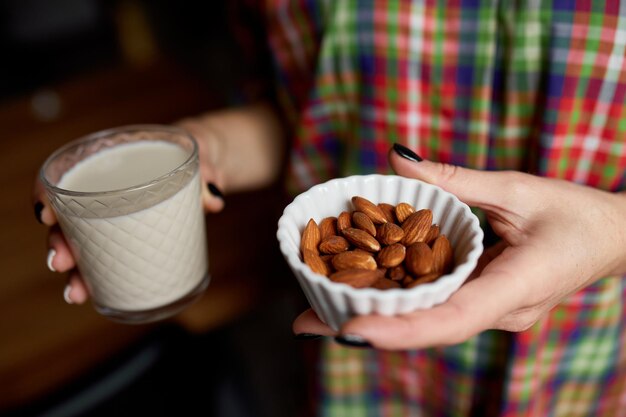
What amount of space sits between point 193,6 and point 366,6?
5.64 feet

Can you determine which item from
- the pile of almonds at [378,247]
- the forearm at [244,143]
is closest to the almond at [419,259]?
the pile of almonds at [378,247]

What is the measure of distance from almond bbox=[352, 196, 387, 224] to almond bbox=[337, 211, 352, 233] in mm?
14

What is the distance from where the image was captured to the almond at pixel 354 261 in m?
0.53

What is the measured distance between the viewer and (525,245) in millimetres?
562

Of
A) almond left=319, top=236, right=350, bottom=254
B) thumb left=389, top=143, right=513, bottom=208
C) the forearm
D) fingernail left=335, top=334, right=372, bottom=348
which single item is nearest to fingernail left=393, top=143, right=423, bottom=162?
thumb left=389, top=143, right=513, bottom=208

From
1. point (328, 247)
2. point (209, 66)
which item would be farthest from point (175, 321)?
point (209, 66)

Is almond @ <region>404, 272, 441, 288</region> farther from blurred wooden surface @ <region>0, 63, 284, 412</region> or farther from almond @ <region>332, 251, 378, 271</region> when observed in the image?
blurred wooden surface @ <region>0, 63, 284, 412</region>

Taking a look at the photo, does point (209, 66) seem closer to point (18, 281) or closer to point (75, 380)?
point (18, 281)

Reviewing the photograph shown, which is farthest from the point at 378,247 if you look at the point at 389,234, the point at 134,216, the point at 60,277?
the point at 60,277

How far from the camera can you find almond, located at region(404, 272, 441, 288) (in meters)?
0.50

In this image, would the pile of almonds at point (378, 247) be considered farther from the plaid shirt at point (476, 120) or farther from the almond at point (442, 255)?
the plaid shirt at point (476, 120)

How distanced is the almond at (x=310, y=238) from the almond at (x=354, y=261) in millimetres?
30

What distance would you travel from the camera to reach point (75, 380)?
2.71 ft

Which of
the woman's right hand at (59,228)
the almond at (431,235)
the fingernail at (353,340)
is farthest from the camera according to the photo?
the woman's right hand at (59,228)
